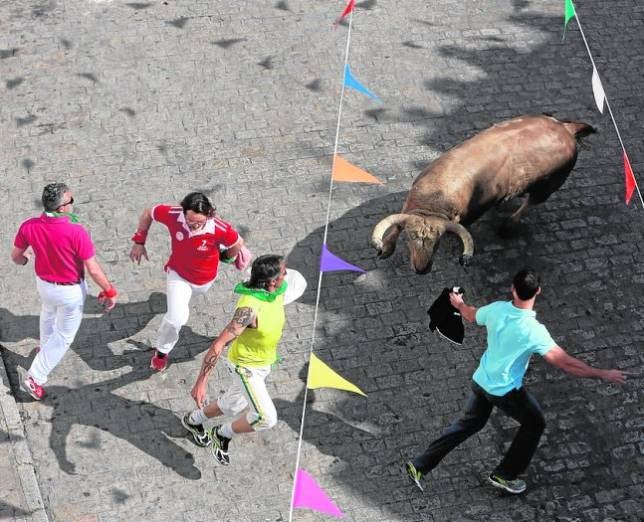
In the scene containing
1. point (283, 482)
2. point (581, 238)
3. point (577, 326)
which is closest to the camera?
point (283, 482)

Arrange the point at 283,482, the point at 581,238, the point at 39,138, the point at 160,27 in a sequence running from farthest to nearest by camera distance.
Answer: the point at 160,27, the point at 39,138, the point at 581,238, the point at 283,482

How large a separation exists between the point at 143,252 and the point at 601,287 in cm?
453

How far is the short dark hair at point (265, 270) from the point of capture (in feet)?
23.6

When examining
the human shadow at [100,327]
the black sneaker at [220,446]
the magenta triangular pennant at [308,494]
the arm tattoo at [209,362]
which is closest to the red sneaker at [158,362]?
the human shadow at [100,327]

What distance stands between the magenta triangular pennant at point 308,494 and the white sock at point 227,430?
0.71m

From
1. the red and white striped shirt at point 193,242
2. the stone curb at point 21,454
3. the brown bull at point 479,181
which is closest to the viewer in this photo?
the stone curb at point 21,454

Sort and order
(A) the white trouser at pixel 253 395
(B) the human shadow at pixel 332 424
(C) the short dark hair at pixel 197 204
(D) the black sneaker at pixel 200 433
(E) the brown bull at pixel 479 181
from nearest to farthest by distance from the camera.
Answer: (A) the white trouser at pixel 253 395, (C) the short dark hair at pixel 197 204, (D) the black sneaker at pixel 200 433, (B) the human shadow at pixel 332 424, (E) the brown bull at pixel 479 181

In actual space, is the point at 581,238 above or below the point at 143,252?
below

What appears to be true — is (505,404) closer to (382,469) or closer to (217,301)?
(382,469)

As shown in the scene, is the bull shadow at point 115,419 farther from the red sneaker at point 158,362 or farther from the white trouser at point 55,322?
the white trouser at point 55,322

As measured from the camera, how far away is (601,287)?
32.6 ft

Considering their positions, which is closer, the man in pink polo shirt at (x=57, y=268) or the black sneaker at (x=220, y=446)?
the man in pink polo shirt at (x=57, y=268)

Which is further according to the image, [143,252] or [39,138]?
[39,138]

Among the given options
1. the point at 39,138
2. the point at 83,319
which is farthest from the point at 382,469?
the point at 39,138
